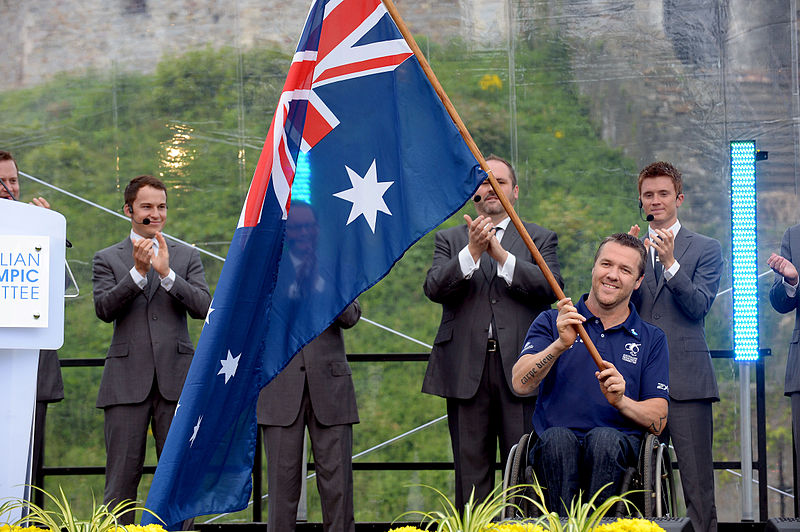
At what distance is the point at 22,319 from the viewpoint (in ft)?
11.0

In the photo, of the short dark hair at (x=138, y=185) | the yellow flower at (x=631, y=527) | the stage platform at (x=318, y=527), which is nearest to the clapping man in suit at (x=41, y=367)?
the short dark hair at (x=138, y=185)

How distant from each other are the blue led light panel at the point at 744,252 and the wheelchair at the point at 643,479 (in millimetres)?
1688

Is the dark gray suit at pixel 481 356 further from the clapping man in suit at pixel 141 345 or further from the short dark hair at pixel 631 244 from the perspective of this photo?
the clapping man in suit at pixel 141 345

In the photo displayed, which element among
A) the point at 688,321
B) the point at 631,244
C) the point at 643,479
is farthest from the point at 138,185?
the point at 643,479

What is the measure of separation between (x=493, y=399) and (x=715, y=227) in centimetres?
206

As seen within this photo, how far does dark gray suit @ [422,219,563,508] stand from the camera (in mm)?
4633

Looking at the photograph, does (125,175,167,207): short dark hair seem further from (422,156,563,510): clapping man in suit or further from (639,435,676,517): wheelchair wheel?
(639,435,676,517): wheelchair wheel

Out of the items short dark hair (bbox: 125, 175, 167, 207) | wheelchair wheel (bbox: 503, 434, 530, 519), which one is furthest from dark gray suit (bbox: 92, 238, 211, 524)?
wheelchair wheel (bbox: 503, 434, 530, 519)

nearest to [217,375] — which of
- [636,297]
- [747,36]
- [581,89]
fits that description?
[636,297]

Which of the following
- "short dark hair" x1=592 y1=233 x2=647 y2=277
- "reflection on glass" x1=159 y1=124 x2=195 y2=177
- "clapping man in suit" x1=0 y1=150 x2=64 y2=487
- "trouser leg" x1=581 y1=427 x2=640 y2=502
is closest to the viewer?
"trouser leg" x1=581 y1=427 x2=640 y2=502

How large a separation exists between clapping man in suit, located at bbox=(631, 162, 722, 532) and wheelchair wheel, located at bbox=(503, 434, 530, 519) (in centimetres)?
129

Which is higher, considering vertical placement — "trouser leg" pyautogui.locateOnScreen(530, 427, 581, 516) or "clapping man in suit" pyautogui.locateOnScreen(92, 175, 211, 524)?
"clapping man in suit" pyautogui.locateOnScreen(92, 175, 211, 524)

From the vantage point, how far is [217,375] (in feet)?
11.0

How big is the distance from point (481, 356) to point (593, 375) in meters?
0.98
